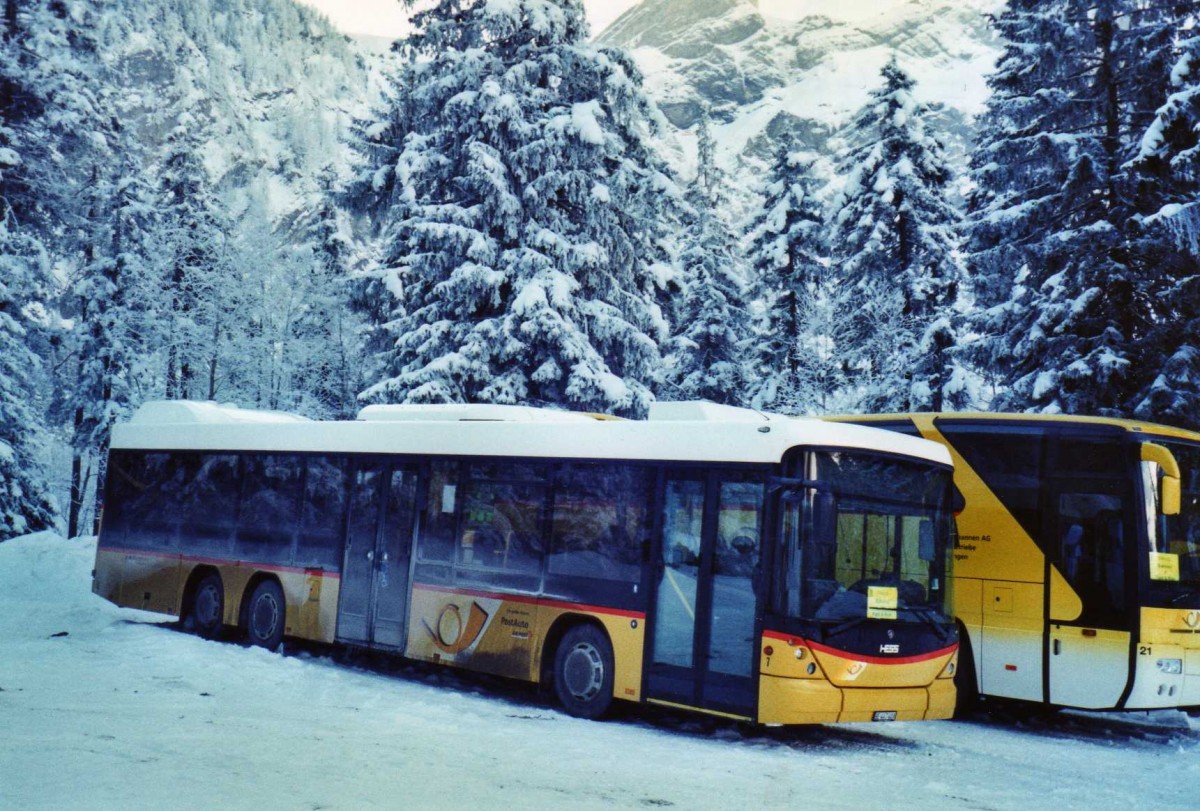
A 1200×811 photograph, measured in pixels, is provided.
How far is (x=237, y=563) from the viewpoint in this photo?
15.0 meters

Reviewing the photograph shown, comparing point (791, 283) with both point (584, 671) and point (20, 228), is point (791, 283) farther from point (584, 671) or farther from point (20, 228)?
point (584, 671)

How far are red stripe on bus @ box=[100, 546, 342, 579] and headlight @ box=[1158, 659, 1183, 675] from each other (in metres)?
8.82

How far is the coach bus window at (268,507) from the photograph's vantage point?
14445 millimetres

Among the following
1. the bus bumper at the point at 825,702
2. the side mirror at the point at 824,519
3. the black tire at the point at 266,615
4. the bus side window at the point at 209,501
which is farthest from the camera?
the bus side window at the point at 209,501

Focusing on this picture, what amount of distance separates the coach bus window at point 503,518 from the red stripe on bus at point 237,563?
2.29m

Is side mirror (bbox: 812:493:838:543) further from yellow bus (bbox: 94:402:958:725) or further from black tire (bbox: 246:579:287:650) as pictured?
black tire (bbox: 246:579:287:650)


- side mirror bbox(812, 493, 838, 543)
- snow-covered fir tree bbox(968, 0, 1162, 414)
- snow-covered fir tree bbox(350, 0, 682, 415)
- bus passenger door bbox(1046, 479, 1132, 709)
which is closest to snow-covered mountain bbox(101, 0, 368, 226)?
snow-covered fir tree bbox(350, 0, 682, 415)

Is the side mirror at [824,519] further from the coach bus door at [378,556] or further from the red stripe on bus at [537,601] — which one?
the coach bus door at [378,556]

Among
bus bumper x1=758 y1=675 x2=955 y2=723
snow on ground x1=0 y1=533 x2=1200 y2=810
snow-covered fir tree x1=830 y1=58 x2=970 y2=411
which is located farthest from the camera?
snow-covered fir tree x1=830 y1=58 x2=970 y2=411

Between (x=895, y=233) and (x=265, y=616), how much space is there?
67.1 ft

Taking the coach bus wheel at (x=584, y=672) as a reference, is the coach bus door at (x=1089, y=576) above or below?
above

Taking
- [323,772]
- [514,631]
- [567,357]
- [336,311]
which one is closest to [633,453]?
[514,631]

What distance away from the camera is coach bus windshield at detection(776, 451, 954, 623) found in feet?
30.8

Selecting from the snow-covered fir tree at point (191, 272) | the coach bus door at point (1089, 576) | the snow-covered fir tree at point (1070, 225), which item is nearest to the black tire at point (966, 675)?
the coach bus door at point (1089, 576)
